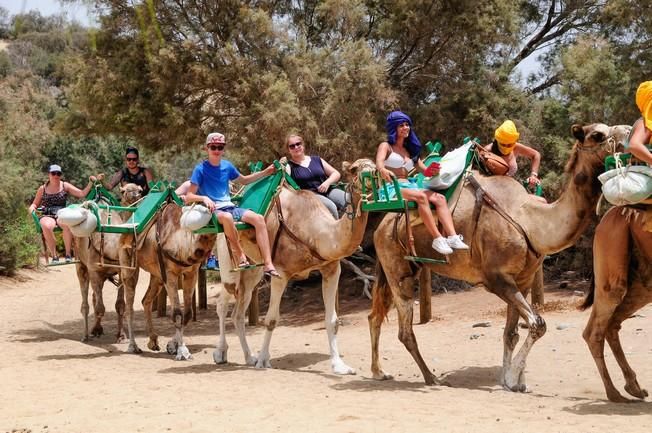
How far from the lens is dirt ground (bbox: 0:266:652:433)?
706 cm

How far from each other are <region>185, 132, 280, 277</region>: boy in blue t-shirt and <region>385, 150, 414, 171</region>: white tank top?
186 cm

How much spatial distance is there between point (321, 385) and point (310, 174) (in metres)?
3.05

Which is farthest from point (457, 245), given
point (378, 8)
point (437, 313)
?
point (378, 8)

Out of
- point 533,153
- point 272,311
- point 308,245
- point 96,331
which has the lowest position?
point 96,331

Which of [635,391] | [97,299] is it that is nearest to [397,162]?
[635,391]

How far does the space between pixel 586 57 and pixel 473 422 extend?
12334mm

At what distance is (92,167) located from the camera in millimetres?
45031

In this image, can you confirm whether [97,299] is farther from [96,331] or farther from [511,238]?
[511,238]

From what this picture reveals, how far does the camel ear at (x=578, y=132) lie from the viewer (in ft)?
25.4

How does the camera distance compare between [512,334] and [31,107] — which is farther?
[31,107]

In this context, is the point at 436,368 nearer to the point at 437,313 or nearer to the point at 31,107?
the point at 437,313

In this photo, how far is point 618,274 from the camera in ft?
24.9

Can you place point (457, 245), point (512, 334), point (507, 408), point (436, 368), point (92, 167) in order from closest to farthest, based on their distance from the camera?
point (507, 408), point (457, 245), point (512, 334), point (436, 368), point (92, 167)

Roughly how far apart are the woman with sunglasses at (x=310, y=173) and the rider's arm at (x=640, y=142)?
4.46 meters
